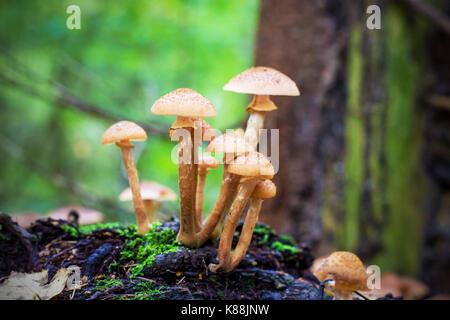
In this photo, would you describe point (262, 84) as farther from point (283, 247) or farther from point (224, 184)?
point (283, 247)

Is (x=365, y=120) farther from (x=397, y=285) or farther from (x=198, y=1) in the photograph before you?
(x=198, y=1)

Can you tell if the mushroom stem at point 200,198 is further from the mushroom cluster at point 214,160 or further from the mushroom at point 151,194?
the mushroom at point 151,194

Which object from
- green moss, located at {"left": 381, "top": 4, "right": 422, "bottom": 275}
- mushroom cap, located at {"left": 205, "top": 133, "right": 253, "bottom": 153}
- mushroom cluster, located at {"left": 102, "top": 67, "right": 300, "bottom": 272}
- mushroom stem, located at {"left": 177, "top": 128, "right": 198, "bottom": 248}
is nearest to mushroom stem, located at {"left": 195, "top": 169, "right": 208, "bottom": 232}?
mushroom cluster, located at {"left": 102, "top": 67, "right": 300, "bottom": 272}

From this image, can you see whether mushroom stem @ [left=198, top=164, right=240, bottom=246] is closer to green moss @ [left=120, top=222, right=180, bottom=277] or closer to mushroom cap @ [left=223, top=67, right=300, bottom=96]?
green moss @ [left=120, top=222, right=180, bottom=277]

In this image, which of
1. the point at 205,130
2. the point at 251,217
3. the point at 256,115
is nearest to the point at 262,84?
the point at 256,115

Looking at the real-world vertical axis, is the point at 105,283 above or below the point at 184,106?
below

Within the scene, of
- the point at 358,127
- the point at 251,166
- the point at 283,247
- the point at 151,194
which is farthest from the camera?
the point at 358,127

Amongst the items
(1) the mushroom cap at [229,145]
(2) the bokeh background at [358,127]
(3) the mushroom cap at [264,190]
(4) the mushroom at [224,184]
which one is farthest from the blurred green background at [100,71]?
(1) the mushroom cap at [229,145]

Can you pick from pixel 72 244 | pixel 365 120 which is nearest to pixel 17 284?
pixel 72 244
